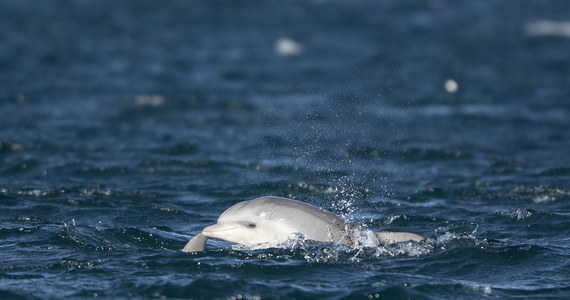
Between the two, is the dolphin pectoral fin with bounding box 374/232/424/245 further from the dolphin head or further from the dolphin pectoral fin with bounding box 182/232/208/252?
the dolphin pectoral fin with bounding box 182/232/208/252

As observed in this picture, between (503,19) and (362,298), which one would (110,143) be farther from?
(503,19)

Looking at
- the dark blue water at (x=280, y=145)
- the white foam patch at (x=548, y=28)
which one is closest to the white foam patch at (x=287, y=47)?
the dark blue water at (x=280, y=145)

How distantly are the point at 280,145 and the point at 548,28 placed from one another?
61.6 ft

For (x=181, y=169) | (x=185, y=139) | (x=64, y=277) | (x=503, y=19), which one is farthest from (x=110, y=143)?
(x=503, y=19)

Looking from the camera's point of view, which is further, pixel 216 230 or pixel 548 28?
pixel 548 28

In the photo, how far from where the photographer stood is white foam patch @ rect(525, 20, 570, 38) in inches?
1355

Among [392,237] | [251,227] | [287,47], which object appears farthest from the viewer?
[287,47]

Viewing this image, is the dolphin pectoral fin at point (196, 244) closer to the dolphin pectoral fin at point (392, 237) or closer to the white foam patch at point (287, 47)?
the dolphin pectoral fin at point (392, 237)

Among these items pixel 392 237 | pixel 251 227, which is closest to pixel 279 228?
pixel 251 227

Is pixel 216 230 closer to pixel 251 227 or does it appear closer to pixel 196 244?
pixel 196 244

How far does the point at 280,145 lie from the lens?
64.3 ft

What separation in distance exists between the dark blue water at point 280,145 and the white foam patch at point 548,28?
0.17 meters

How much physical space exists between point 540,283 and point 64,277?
522cm

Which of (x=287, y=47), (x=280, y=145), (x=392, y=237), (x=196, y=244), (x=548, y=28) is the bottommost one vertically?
(x=196, y=244)
